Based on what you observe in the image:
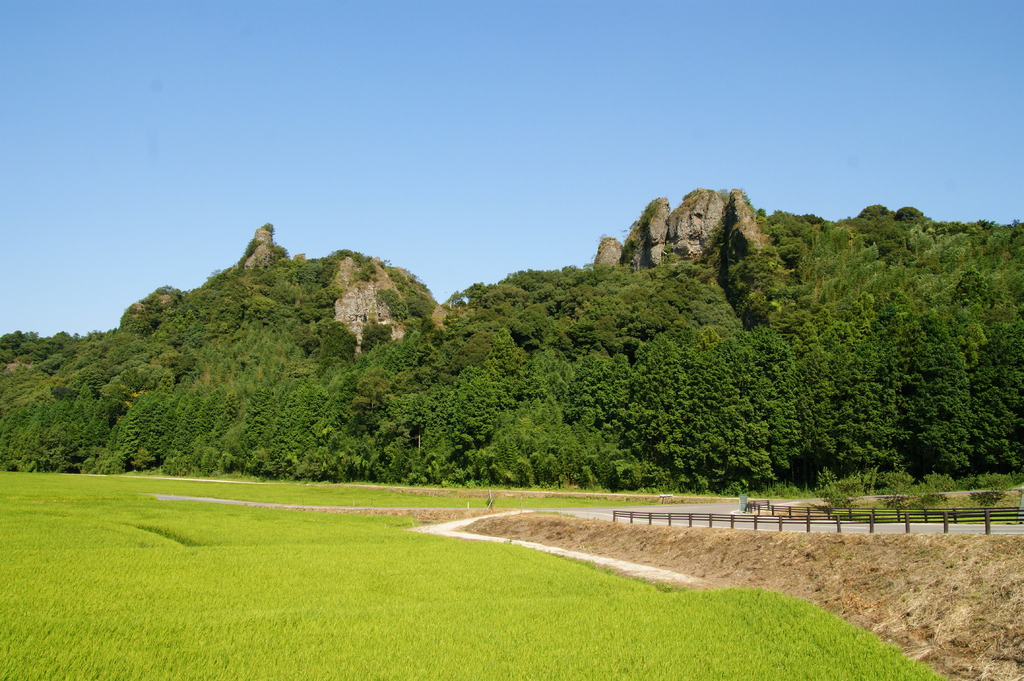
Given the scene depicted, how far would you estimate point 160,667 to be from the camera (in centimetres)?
1357

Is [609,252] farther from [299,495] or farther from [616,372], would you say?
[299,495]

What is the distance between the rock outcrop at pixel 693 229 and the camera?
348 feet

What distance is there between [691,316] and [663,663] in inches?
3380

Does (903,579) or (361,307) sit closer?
(903,579)

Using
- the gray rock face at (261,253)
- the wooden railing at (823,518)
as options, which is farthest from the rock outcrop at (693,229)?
the gray rock face at (261,253)

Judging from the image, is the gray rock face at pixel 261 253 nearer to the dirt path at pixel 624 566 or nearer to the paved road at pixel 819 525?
the paved road at pixel 819 525

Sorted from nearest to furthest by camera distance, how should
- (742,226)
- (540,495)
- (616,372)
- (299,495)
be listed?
(540,495) → (299,495) → (616,372) → (742,226)

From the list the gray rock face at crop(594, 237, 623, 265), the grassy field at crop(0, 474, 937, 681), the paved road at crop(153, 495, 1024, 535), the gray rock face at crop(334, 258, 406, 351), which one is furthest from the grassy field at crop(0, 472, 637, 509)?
the gray rock face at crop(594, 237, 623, 265)

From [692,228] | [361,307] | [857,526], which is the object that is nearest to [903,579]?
[857,526]

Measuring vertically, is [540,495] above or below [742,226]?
below

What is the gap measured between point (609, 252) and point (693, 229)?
107 ft

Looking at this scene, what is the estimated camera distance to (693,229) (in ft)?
420

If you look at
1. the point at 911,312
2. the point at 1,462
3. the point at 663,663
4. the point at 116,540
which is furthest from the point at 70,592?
the point at 1,462

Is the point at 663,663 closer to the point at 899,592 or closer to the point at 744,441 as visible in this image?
the point at 899,592
